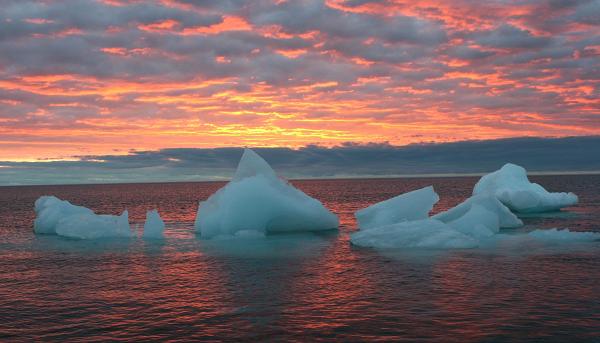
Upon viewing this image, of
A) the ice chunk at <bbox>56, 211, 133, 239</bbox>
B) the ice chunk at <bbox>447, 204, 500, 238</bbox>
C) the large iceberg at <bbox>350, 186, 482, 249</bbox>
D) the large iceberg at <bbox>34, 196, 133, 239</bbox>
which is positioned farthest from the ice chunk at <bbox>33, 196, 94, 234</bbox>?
the ice chunk at <bbox>447, 204, 500, 238</bbox>

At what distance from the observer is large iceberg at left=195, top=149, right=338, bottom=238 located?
29819 mm

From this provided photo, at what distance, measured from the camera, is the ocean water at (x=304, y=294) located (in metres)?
12.0

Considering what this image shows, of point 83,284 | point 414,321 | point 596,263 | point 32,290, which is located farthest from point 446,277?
point 32,290

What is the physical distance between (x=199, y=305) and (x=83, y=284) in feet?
19.4

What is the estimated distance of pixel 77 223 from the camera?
3341 centimetres

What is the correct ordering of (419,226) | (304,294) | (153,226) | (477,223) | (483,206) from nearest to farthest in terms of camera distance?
(304,294) < (419,226) < (477,223) < (153,226) < (483,206)

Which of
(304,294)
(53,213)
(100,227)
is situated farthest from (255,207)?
Result: (53,213)

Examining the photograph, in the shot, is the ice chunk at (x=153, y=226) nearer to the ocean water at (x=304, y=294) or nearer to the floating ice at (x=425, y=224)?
the ocean water at (x=304, y=294)

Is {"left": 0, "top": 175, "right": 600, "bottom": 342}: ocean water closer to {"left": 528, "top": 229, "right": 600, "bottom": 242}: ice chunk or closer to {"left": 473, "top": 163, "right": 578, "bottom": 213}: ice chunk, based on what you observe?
{"left": 528, "top": 229, "right": 600, "bottom": 242}: ice chunk

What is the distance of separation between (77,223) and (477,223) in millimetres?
26265

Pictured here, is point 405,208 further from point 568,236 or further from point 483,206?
point 568,236

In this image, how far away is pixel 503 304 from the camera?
14.1 m

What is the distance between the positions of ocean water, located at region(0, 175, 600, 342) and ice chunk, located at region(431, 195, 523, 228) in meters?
5.27

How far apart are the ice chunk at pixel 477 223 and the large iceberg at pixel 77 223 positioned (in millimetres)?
21109
